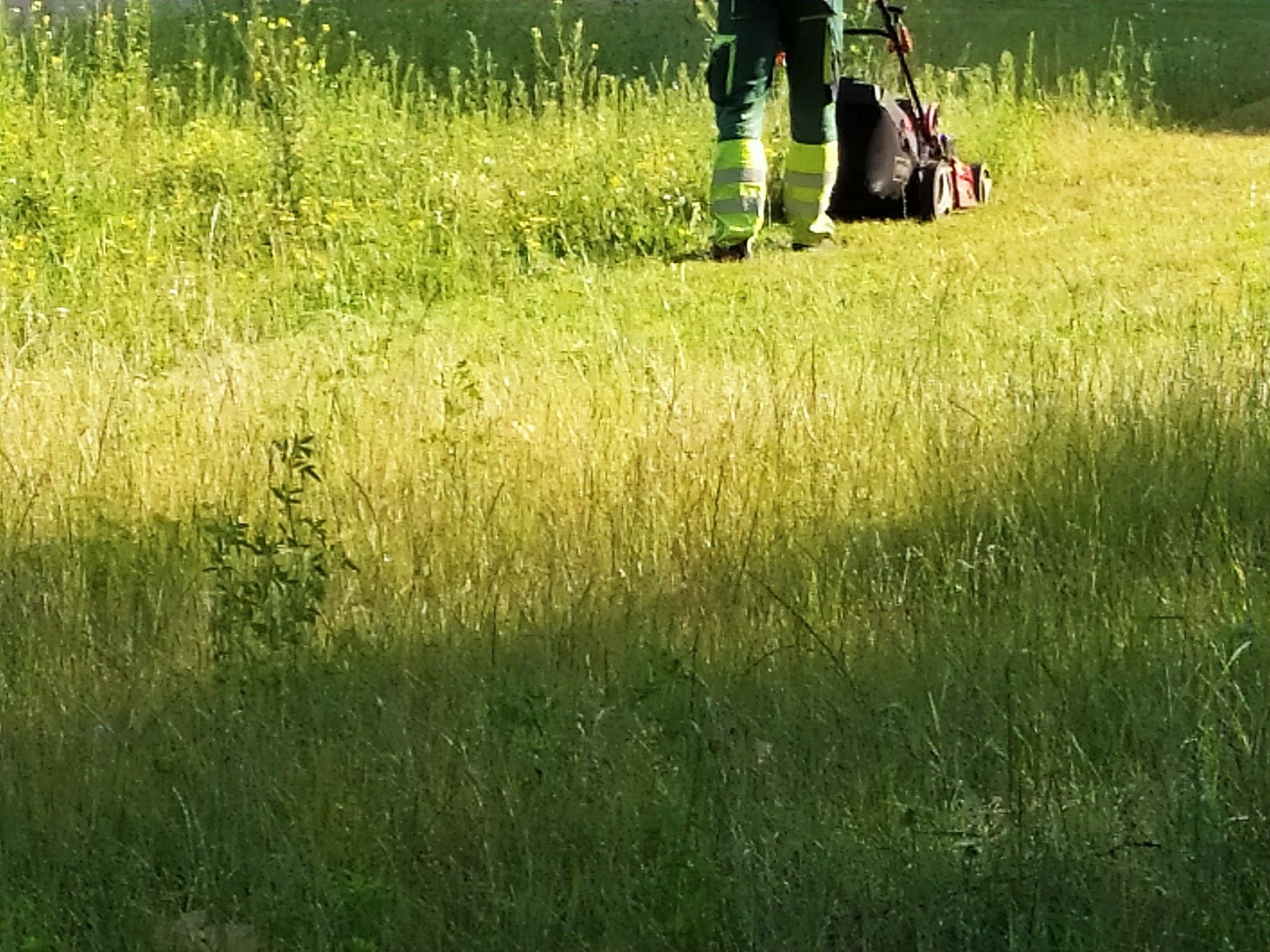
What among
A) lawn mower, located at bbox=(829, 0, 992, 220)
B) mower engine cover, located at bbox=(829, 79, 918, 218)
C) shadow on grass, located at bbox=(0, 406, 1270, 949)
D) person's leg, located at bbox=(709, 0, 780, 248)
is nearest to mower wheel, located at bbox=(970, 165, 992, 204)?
lawn mower, located at bbox=(829, 0, 992, 220)

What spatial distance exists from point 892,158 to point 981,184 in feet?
2.55

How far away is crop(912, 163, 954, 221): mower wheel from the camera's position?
9.03m

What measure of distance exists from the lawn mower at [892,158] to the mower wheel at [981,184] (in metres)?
0.13

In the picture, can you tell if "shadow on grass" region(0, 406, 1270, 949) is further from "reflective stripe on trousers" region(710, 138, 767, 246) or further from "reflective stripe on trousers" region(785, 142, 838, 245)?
"reflective stripe on trousers" region(785, 142, 838, 245)

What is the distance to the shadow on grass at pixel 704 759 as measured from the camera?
3143 millimetres

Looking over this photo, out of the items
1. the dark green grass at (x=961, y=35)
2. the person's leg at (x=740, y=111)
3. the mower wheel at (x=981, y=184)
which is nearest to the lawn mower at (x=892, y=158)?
the mower wheel at (x=981, y=184)

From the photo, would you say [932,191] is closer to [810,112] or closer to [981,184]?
[981,184]

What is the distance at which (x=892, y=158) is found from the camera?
29.4 feet

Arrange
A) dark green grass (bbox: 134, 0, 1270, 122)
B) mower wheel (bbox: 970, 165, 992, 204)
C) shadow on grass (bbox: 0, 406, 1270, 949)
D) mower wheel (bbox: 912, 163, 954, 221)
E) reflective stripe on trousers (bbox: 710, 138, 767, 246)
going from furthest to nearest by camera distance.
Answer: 1. dark green grass (bbox: 134, 0, 1270, 122)
2. mower wheel (bbox: 970, 165, 992, 204)
3. mower wheel (bbox: 912, 163, 954, 221)
4. reflective stripe on trousers (bbox: 710, 138, 767, 246)
5. shadow on grass (bbox: 0, 406, 1270, 949)

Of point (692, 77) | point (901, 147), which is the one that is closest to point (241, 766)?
point (901, 147)

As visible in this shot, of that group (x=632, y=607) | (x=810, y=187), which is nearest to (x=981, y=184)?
(x=810, y=187)

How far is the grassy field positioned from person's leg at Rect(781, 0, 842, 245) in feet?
2.11

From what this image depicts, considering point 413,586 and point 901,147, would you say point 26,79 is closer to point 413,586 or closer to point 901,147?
point 901,147

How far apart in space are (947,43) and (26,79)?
793cm
